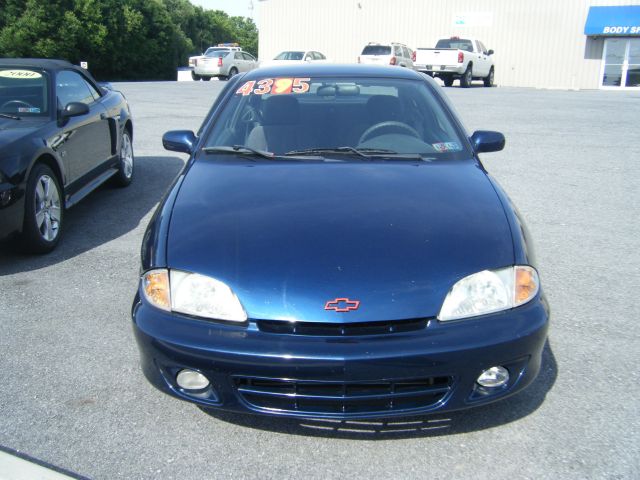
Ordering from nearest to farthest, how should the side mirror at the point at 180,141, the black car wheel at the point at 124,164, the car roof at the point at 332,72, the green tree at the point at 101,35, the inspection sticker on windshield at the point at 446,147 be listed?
the inspection sticker on windshield at the point at 446,147
the side mirror at the point at 180,141
the car roof at the point at 332,72
the black car wheel at the point at 124,164
the green tree at the point at 101,35

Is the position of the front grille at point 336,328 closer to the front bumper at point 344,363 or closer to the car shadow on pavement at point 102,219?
the front bumper at point 344,363

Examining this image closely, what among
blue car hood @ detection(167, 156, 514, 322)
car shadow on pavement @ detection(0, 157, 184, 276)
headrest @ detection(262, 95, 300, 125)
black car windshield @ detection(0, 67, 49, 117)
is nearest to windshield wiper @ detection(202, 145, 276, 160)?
blue car hood @ detection(167, 156, 514, 322)

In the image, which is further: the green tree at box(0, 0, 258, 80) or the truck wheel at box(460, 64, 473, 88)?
the green tree at box(0, 0, 258, 80)

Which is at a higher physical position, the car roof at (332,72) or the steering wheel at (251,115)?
the car roof at (332,72)

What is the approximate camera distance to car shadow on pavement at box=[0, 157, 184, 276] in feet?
15.9

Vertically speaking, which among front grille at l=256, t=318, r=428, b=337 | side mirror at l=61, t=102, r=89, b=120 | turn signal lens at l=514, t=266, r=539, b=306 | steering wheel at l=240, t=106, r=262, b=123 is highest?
steering wheel at l=240, t=106, r=262, b=123

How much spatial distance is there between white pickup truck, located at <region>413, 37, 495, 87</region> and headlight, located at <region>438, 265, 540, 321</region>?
23728mm

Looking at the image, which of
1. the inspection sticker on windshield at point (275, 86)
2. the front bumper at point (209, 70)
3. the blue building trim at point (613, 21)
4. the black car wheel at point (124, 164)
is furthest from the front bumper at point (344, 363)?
the blue building trim at point (613, 21)

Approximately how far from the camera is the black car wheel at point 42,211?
15.4 ft

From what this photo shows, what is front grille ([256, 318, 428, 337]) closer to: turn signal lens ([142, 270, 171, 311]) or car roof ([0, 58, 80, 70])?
turn signal lens ([142, 270, 171, 311])

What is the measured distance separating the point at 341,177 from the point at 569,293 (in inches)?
75.2

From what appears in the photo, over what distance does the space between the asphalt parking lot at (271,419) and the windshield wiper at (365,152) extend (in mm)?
1276

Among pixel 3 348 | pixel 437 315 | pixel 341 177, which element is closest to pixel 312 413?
pixel 437 315

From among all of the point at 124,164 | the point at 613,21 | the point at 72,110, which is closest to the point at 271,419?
the point at 72,110
